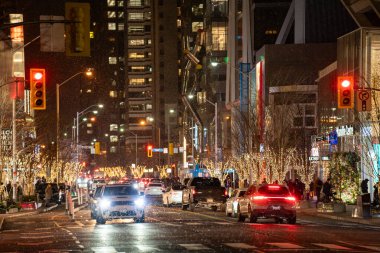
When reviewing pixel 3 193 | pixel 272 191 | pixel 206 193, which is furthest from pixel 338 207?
pixel 3 193

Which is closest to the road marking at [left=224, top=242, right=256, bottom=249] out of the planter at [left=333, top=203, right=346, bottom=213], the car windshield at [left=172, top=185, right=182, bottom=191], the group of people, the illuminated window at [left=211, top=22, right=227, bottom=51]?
the planter at [left=333, top=203, right=346, bottom=213]

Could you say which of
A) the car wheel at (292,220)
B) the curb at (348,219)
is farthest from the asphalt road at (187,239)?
the curb at (348,219)

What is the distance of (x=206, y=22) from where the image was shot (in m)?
130

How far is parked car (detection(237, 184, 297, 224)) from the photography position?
34.4 m

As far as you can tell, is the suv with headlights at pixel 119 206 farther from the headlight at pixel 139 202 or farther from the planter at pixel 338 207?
the planter at pixel 338 207

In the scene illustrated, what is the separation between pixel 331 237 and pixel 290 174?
2391 inches

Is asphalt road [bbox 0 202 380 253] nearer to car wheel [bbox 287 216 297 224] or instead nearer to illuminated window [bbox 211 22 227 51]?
car wheel [bbox 287 216 297 224]

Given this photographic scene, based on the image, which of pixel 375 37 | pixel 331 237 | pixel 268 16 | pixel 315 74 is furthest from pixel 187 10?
pixel 331 237

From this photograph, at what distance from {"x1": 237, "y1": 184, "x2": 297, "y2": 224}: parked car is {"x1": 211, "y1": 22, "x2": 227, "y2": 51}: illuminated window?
9069cm

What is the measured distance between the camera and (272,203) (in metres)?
34.5

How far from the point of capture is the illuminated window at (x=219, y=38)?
125m

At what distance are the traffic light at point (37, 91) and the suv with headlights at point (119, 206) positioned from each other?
8133 mm

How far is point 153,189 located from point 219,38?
5272 centimetres

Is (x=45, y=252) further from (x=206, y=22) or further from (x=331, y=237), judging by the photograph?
(x=206, y=22)
